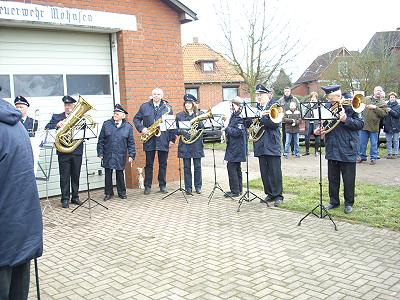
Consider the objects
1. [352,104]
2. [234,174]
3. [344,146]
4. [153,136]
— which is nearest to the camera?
[352,104]

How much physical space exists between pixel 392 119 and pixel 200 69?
27.1 metres

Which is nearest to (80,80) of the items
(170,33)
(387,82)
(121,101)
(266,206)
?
(121,101)

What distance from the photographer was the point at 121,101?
10.6 meters

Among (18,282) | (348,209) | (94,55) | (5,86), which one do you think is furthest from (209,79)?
(18,282)

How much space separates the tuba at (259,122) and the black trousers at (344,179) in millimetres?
1182

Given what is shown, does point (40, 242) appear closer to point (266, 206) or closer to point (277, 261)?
point (277, 261)

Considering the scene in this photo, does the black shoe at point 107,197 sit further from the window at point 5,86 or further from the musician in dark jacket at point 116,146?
the window at point 5,86

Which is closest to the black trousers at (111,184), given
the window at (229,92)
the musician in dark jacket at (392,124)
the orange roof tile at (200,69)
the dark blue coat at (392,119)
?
the musician in dark jacket at (392,124)

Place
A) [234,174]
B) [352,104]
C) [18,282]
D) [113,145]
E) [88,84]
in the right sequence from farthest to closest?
[88,84]
[113,145]
[234,174]
[352,104]
[18,282]

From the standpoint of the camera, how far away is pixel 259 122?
8.29 metres

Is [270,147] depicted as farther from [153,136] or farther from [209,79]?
[209,79]

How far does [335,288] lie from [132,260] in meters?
2.49

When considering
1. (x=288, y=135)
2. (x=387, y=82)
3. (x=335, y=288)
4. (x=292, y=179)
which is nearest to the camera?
(x=335, y=288)

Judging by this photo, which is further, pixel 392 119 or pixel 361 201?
pixel 392 119
